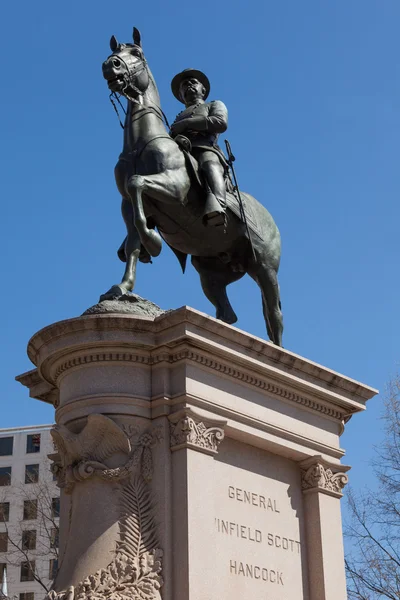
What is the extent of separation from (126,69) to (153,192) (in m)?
1.77

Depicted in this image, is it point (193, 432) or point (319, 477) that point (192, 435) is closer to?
point (193, 432)

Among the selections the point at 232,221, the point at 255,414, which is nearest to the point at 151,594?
the point at 255,414

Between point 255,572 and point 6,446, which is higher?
point 6,446

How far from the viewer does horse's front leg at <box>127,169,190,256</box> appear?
526 inches

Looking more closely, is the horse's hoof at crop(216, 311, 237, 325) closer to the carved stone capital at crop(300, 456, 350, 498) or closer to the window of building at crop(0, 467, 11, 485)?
the carved stone capital at crop(300, 456, 350, 498)

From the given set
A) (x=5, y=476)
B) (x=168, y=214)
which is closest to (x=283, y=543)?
(x=168, y=214)

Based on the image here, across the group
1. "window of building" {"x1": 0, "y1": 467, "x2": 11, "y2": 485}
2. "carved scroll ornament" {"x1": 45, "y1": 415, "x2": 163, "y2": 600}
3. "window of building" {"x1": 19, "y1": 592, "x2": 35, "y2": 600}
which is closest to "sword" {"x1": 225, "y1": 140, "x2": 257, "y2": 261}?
"carved scroll ornament" {"x1": 45, "y1": 415, "x2": 163, "y2": 600}

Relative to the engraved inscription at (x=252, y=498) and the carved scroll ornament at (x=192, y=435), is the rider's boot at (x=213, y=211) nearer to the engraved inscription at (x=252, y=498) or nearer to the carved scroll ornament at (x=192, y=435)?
the carved scroll ornament at (x=192, y=435)

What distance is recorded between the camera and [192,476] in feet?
39.3

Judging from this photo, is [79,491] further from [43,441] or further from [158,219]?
[43,441]

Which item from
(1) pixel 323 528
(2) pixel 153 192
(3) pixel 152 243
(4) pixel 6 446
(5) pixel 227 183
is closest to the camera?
(3) pixel 152 243

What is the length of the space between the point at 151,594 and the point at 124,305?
3.28 meters

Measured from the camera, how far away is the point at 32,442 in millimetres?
74125

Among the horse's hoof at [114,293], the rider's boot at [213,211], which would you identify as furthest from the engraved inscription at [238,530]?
the rider's boot at [213,211]
